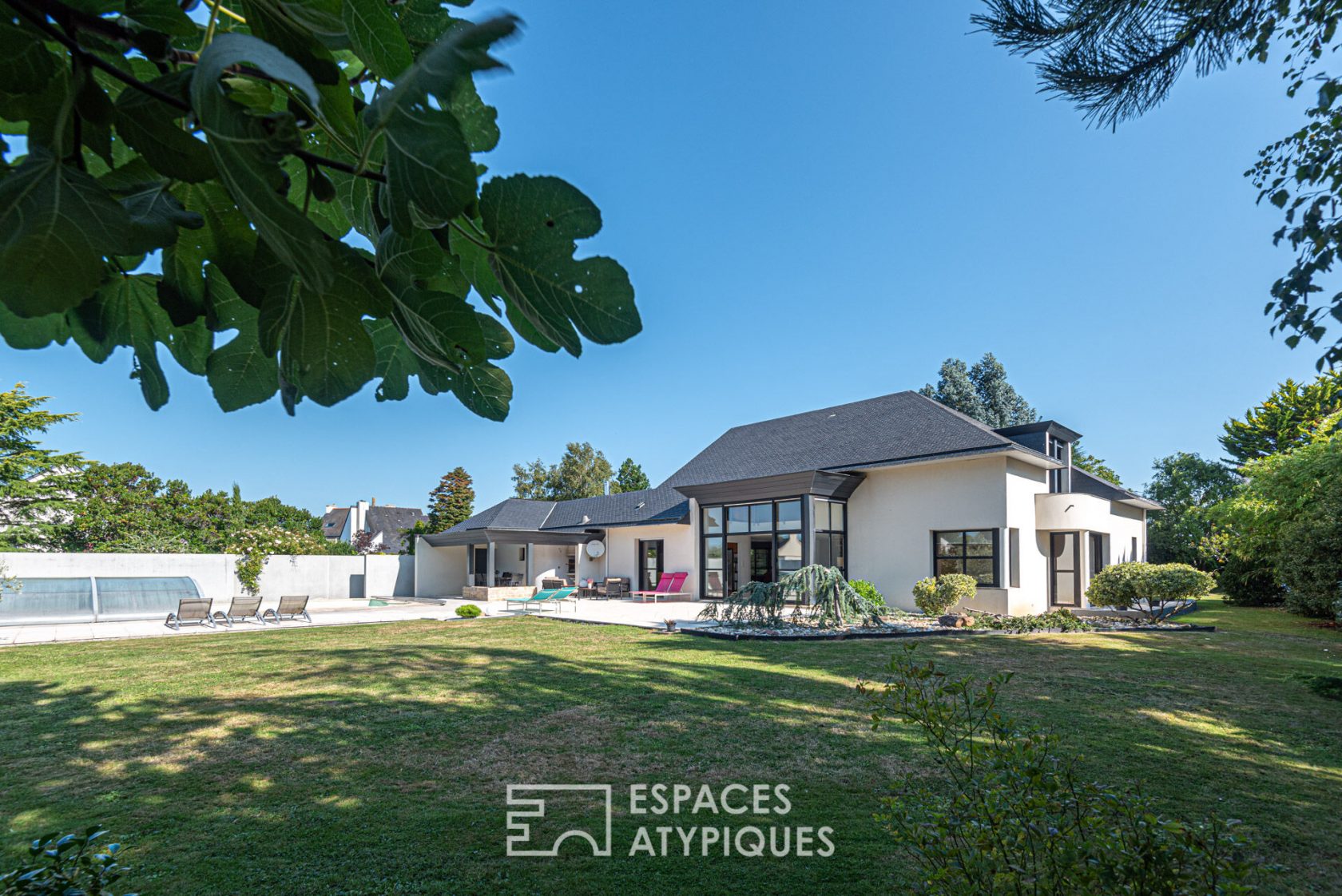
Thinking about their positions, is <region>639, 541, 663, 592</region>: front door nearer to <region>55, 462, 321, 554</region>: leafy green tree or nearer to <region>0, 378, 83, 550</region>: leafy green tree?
<region>55, 462, 321, 554</region>: leafy green tree

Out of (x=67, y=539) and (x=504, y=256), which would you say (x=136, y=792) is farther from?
(x=67, y=539)

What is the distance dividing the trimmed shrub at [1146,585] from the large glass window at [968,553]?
293 cm

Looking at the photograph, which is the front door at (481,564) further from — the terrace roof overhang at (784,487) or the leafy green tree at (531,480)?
the leafy green tree at (531,480)

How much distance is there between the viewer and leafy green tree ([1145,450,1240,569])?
31453mm

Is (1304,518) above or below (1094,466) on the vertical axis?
below

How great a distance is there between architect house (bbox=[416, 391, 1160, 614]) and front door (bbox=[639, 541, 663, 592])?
54mm

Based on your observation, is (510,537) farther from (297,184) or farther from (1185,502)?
(1185,502)

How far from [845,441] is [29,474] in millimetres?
28870

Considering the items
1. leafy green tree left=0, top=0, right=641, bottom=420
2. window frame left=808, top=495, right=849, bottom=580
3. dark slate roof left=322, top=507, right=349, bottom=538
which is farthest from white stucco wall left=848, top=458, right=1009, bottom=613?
dark slate roof left=322, top=507, right=349, bottom=538

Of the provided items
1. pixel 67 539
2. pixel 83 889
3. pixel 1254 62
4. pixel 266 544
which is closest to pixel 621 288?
pixel 83 889

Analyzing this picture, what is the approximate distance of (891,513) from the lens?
19672 millimetres

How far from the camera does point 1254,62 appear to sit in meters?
5.01

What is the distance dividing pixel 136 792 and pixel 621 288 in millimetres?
6428

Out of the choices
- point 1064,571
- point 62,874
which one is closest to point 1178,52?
point 62,874
